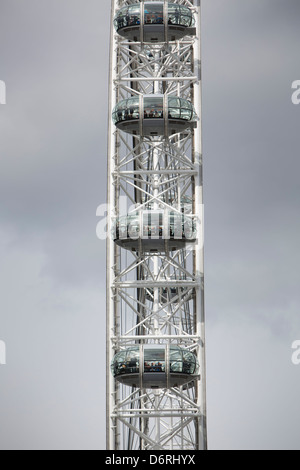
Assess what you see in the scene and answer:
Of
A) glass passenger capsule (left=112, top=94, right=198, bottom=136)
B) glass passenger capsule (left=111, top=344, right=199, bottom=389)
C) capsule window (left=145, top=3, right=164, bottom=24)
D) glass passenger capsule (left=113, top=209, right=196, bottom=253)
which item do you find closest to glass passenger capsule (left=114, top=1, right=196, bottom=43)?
capsule window (left=145, top=3, right=164, bottom=24)

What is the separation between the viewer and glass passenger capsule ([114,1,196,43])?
187 ft

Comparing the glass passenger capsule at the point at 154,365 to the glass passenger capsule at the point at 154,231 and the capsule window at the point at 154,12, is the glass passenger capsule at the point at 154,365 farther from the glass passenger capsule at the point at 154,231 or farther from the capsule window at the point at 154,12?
the capsule window at the point at 154,12

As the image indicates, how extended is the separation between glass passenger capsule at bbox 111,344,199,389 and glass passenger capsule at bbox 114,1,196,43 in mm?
13123

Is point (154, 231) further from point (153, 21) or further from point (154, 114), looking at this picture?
point (153, 21)

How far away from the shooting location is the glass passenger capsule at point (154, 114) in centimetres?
5547

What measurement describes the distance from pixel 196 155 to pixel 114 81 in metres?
4.65

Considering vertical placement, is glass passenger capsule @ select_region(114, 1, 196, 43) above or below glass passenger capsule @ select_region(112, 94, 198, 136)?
above

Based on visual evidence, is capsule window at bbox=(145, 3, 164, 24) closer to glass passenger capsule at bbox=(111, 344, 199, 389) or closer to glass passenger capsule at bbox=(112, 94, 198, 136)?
glass passenger capsule at bbox=(112, 94, 198, 136)

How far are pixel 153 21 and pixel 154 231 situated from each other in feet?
30.2

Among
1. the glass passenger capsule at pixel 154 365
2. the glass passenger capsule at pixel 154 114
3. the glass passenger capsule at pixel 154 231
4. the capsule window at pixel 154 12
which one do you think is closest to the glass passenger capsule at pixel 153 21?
the capsule window at pixel 154 12

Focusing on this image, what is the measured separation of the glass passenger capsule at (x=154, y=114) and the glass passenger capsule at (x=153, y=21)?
324 centimetres

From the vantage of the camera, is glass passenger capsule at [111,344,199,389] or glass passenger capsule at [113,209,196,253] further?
glass passenger capsule at [113,209,196,253]
